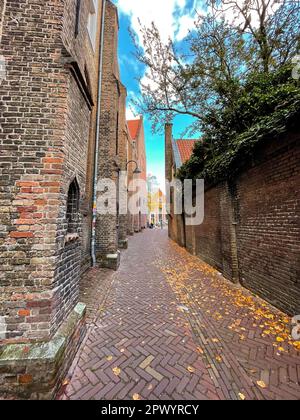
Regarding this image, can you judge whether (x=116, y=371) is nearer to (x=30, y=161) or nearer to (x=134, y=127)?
(x=30, y=161)

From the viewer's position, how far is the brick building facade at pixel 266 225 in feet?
11.6

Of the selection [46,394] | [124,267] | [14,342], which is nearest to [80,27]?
[14,342]

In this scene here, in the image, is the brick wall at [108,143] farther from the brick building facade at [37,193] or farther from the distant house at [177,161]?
the distant house at [177,161]

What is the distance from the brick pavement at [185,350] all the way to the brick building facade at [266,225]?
529mm

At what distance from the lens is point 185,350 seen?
9.04ft

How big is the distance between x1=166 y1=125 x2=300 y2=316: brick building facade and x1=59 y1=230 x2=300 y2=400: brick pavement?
53cm

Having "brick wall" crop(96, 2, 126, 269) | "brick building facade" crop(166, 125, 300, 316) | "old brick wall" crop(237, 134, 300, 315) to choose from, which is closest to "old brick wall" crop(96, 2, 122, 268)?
"brick wall" crop(96, 2, 126, 269)

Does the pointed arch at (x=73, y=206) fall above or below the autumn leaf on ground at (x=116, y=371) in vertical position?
above

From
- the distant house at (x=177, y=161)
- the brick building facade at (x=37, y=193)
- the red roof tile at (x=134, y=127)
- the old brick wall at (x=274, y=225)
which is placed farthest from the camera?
the red roof tile at (x=134, y=127)

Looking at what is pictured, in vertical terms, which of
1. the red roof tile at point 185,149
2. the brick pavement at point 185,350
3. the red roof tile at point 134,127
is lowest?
the brick pavement at point 185,350

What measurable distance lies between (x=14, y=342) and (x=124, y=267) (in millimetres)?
5697

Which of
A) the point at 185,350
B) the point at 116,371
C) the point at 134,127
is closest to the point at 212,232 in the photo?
the point at 185,350

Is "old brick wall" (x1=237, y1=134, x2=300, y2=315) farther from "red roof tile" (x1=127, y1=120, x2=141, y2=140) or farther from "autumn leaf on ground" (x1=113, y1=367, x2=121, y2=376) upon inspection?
"red roof tile" (x1=127, y1=120, x2=141, y2=140)

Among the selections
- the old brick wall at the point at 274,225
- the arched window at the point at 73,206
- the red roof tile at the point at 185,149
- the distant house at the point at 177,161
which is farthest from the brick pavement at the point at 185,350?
the red roof tile at the point at 185,149
